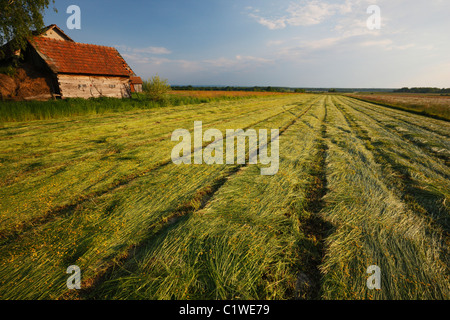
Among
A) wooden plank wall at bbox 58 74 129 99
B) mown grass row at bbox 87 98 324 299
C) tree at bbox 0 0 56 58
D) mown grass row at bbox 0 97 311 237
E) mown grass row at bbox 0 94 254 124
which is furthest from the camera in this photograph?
wooden plank wall at bbox 58 74 129 99

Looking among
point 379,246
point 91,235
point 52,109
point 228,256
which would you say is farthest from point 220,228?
point 52,109

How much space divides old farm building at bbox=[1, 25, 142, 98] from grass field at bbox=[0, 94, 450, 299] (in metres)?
14.9

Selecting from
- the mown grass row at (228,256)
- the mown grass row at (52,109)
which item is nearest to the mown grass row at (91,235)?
the mown grass row at (228,256)

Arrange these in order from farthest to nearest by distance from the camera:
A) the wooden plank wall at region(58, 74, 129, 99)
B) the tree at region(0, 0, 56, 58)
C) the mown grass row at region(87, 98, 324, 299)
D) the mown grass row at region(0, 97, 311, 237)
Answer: the wooden plank wall at region(58, 74, 129, 99), the tree at region(0, 0, 56, 58), the mown grass row at region(0, 97, 311, 237), the mown grass row at region(87, 98, 324, 299)

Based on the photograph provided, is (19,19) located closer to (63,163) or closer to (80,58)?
(80,58)

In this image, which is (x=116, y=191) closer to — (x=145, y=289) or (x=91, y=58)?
(x=145, y=289)

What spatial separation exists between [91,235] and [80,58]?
2199 centimetres

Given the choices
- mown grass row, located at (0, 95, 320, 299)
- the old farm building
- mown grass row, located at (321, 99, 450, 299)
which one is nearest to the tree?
the old farm building

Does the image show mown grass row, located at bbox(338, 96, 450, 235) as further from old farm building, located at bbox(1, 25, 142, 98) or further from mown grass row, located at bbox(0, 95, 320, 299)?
old farm building, located at bbox(1, 25, 142, 98)

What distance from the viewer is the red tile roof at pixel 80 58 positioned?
1513cm

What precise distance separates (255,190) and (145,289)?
93.6 inches

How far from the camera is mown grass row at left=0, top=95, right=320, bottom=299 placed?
5.89 feet

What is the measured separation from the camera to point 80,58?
668 inches

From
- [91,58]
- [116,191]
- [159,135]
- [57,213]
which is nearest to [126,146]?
[159,135]
